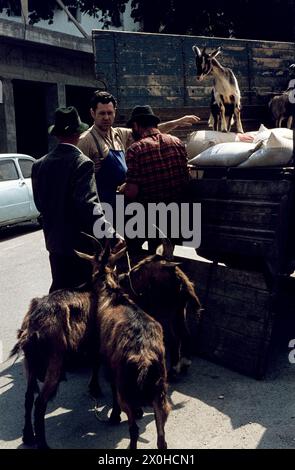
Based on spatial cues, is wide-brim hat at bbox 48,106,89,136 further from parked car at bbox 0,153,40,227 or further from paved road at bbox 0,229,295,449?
parked car at bbox 0,153,40,227

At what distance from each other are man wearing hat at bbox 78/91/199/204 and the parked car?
265 inches

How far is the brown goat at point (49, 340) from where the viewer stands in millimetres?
3707

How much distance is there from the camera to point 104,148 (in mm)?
5316

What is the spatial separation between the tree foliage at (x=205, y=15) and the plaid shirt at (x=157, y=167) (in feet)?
53.9

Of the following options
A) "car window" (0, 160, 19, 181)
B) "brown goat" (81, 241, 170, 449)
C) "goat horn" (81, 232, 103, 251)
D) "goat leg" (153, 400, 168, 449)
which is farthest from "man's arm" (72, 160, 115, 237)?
"car window" (0, 160, 19, 181)

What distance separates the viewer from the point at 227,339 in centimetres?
486

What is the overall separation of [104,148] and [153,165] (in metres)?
0.66

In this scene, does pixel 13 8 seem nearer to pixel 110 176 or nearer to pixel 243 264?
pixel 110 176

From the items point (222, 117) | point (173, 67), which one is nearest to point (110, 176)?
point (222, 117)

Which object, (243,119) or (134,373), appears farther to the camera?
(243,119)

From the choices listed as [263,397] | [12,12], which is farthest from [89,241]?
[12,12]

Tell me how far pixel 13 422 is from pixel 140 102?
510 cm

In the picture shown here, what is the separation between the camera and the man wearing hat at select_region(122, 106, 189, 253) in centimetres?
489

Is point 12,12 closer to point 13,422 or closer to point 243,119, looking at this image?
point 243,119
